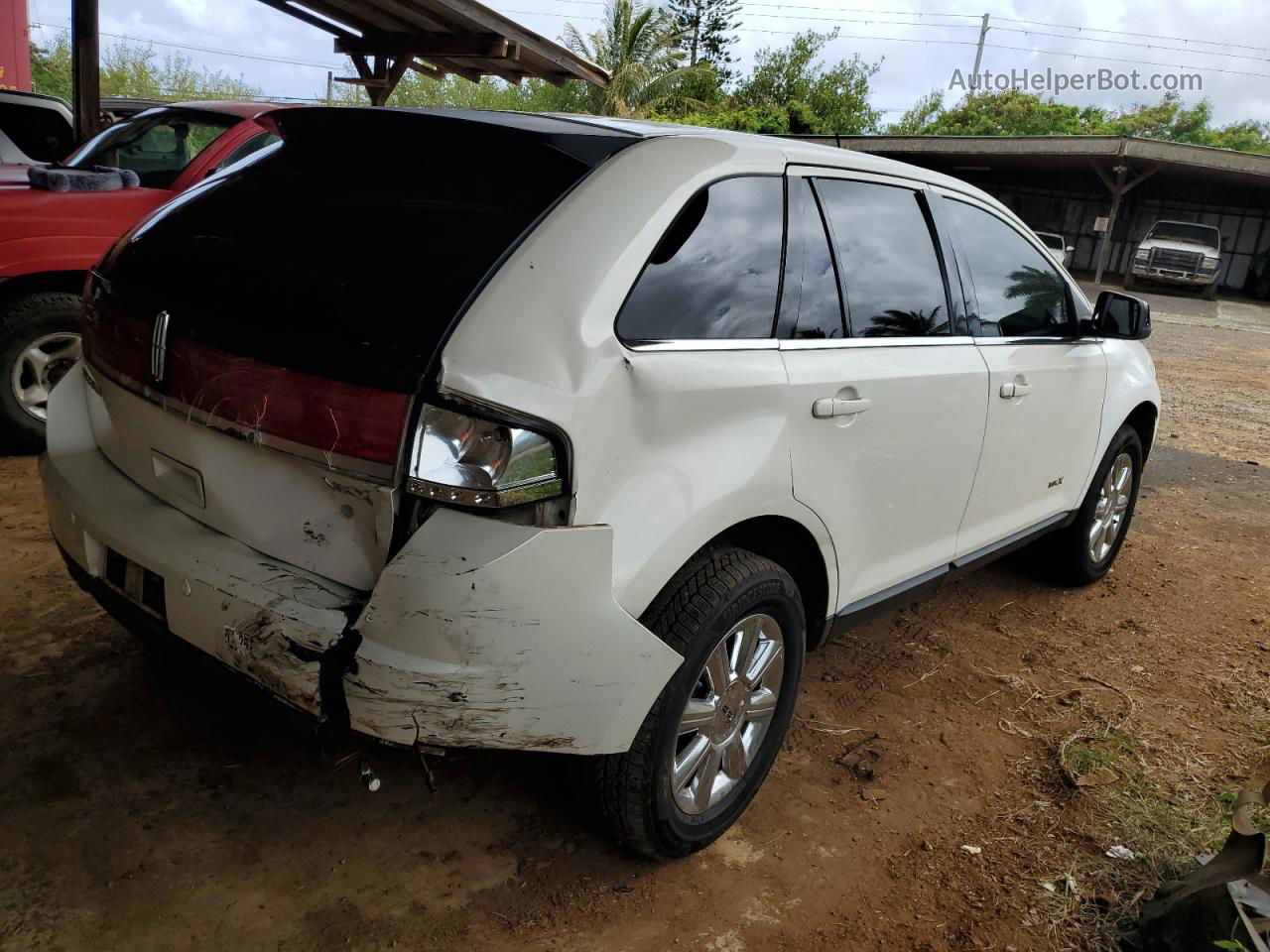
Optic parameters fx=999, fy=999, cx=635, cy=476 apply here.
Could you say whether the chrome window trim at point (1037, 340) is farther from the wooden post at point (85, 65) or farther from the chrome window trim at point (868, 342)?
the wooden post at point (85, 65)

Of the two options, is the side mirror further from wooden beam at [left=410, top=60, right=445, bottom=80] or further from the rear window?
wooden beam at [left=410, top=60, right=445, bottom=80]

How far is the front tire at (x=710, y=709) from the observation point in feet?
7.27

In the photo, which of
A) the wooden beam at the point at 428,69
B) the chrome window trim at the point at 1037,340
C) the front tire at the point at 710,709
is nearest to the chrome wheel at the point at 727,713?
the front tire at the point at 710,709

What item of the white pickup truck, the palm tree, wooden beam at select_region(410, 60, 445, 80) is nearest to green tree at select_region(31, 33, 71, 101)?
the palm tree

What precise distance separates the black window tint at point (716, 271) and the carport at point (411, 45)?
5792 millimetres

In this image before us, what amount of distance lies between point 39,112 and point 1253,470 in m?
9.04

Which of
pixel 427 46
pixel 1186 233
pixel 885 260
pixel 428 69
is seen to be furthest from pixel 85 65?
pixel 1186 233

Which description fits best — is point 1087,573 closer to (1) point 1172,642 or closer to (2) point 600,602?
(1) point 1172,642

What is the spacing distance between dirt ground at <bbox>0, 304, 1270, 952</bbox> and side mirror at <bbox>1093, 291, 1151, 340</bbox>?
4.21 feet

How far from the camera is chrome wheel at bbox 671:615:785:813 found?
2400 mm

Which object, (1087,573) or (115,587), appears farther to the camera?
(1087,573)

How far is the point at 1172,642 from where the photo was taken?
415 centimetres

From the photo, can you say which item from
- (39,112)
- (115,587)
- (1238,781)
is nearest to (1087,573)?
(1238,781)

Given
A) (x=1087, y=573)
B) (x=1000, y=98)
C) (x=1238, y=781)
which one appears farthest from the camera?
(x=1000, y=98)
